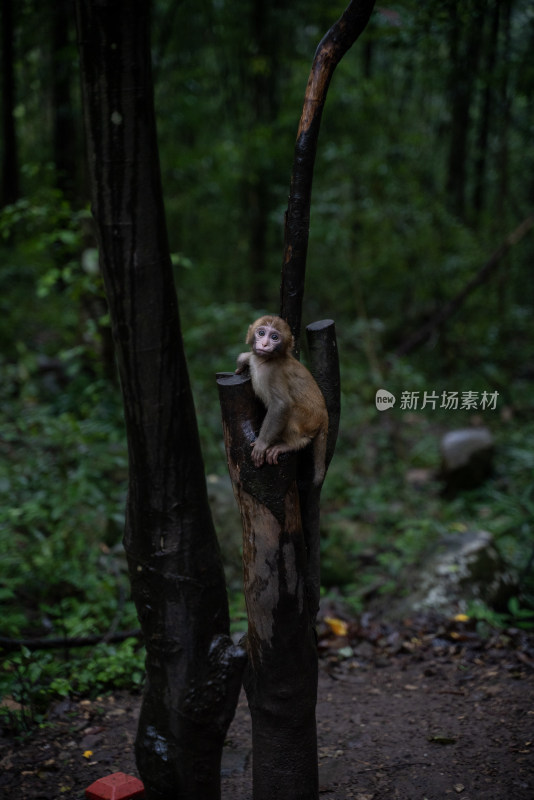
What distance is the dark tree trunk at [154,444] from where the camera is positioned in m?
2.19

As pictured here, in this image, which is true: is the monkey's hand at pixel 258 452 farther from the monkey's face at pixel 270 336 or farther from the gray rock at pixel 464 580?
the gray rock at pixel 464 580

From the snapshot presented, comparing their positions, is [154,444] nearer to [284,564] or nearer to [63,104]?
[284,564]

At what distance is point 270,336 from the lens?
2777 millimetres

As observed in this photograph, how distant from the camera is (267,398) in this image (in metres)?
2.79

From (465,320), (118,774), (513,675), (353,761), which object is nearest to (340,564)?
(513,675)

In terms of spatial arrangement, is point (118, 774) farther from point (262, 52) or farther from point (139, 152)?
point (262, 52)

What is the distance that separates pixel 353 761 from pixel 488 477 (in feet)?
16.9

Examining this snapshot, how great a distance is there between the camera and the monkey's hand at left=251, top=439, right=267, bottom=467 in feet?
8.39

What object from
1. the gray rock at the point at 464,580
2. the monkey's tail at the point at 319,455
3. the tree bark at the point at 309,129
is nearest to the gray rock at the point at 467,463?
the gray rock at the point at 464,580

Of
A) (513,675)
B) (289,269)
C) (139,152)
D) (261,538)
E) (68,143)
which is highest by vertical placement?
(68,143)

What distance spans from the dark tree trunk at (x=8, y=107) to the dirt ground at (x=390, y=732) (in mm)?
10827

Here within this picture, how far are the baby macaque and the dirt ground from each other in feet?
5.09

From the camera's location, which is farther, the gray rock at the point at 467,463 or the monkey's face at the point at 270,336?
the gray rock at the point at 467,463

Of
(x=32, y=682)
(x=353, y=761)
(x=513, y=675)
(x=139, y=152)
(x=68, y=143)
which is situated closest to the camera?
(x=139, y=152)
